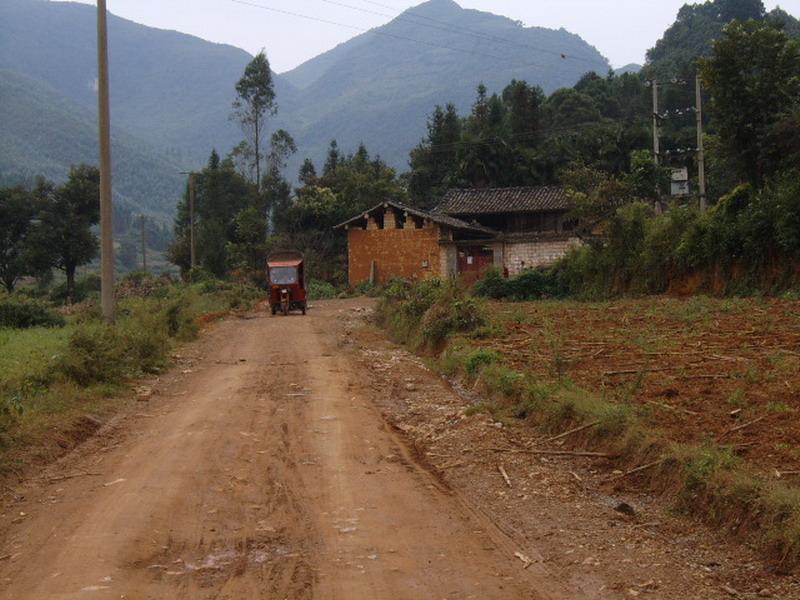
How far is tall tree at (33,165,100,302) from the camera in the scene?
58.2 metres

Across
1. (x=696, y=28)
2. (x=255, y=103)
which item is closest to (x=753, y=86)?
(x=255, y=103)

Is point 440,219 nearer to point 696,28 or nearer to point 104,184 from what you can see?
point 104,184

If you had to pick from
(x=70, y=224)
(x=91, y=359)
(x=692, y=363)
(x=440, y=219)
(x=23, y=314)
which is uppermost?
(x=70, y=224)

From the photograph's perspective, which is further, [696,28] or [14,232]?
[696,28]

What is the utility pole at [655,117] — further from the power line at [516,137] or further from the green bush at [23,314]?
the green bush at [23,314]

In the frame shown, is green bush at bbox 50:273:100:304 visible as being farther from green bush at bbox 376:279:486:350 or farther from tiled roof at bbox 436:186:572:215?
green bush at bbox 376:279:486:350

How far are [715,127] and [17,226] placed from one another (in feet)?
147

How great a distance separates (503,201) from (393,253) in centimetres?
786

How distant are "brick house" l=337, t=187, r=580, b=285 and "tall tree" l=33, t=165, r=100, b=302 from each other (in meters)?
16.9

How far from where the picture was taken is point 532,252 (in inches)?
2082

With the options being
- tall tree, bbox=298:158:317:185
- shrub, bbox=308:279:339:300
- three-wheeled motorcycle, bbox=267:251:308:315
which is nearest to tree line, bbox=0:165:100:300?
shrub, bbox=308:279:339:300

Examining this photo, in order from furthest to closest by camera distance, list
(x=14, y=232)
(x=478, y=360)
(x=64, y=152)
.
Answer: (x=64, y=152) < (x=14, y=232) < (x=478, y=360)

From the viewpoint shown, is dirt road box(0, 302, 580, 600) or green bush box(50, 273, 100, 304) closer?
dirt road box(0, 302, 580, 600)

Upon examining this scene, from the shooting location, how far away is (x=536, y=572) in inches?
253
